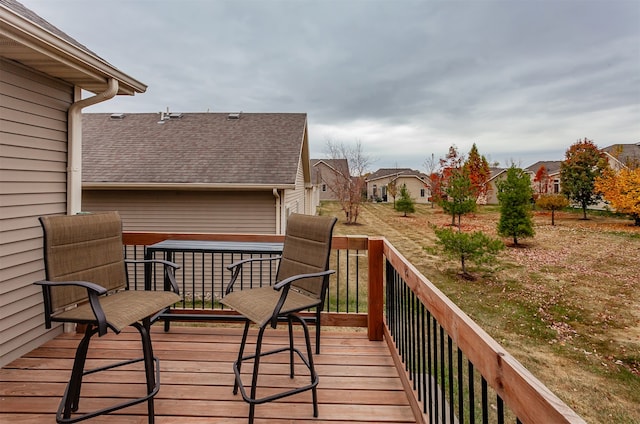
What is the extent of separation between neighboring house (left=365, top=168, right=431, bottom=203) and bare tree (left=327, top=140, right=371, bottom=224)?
1151 cm

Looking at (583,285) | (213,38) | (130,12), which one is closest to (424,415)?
(583,285)

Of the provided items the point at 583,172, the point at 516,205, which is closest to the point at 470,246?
the point at 516,205

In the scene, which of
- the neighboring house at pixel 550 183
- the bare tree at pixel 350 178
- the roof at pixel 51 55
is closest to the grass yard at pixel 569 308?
the bare tree at pixel 350 178

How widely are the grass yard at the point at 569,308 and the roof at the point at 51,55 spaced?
588cm

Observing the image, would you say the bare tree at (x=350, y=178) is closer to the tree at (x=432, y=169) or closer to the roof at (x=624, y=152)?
the tree at (x=432, y=169)

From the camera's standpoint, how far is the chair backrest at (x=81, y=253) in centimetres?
175

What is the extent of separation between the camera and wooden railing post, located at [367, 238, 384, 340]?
2.72 metres

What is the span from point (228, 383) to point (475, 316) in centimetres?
556

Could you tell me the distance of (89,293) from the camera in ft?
5.09

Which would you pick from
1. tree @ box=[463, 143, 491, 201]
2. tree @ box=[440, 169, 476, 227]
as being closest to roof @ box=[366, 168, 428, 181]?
tree @ box=[463, 143, 491, 201]

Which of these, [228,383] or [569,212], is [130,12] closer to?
[228,383]

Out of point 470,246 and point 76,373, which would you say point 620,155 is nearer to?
point 470,246

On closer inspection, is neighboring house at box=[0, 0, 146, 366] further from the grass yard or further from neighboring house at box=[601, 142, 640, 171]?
neighboring house at box=[601, 142, 640, 171]

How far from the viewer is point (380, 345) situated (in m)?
2.70
